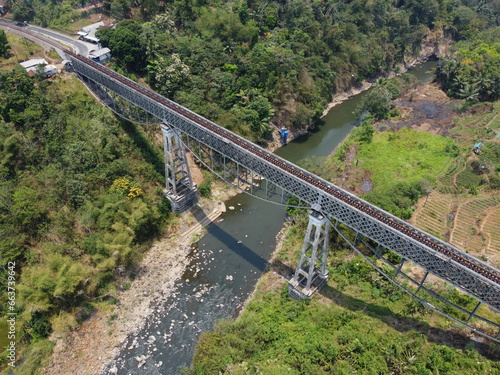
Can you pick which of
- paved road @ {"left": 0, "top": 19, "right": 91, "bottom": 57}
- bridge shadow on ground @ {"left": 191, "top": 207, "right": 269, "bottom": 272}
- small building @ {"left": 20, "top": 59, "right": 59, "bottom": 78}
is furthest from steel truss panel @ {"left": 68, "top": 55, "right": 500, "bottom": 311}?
Result: paved road @ {"left": 0, "top": 19, "right": 91, "bottom": 57}

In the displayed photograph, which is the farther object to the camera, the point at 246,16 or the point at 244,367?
the point at 246,16

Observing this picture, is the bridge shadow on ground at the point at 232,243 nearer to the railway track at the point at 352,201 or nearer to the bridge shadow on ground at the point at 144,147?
the bridge shadow on ground at the point at 144,147

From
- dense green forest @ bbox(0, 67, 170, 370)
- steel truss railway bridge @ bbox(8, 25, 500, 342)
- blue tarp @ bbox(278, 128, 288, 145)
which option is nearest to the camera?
steel truss railway bridge @ bbox(8, 25, 500, 342)

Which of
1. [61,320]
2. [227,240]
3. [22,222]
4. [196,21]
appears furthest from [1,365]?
[196,21]

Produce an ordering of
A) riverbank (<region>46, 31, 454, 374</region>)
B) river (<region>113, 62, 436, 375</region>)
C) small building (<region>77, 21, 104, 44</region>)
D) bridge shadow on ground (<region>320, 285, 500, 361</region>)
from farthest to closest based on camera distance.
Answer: small building (<region>77, 21, 104, 44</region>)
river (<region>113, 62, 436, 375</region>)
riverbank (<region>46, 31, 454, 374</region>)
bridge shadow on ground (<region>320, 285, 500, 361</region>)

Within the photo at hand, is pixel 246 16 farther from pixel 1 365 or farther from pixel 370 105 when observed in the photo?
pixel 1 365

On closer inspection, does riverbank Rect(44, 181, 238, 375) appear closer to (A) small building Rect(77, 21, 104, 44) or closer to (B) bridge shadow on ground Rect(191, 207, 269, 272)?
(B) bridge shadow on ground Rect(191, 207, 269, 272)
